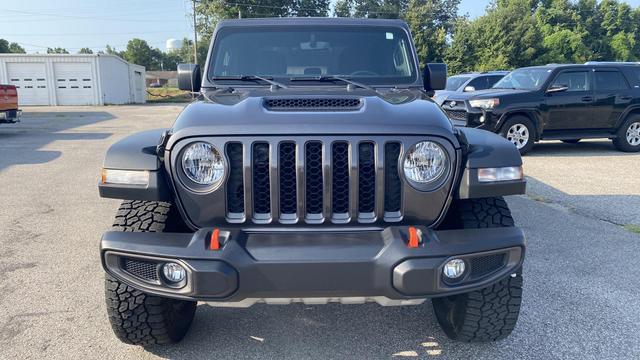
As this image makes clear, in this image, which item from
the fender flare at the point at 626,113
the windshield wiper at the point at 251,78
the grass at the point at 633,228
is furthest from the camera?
the fender flare at the point at 626,113

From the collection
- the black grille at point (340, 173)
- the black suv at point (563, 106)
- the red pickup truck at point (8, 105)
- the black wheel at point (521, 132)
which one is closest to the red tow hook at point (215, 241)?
the black grille at point (340, 173)

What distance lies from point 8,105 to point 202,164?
1256 cm

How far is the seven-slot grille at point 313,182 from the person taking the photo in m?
2.21

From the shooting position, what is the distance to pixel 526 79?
32.2 feet

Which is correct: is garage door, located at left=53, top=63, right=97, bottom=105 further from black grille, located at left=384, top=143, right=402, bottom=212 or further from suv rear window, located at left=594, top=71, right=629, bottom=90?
black grille, located at left=384, top=143, right=402, bottom=212

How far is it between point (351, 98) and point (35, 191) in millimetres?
5819

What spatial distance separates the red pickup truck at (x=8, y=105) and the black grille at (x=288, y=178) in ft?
41.0

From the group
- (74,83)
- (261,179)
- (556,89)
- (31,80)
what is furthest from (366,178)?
(31,80)

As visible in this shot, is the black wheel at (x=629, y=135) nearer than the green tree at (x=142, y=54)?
Yes

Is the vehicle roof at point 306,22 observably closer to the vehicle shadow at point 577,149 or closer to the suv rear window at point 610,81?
the vehicle shadow at point 577,149

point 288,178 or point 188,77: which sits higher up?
point 188,77

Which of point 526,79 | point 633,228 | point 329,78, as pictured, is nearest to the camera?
point 329,78

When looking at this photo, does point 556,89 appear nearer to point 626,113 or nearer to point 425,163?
point 626,113


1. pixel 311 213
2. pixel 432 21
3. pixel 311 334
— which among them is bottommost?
pixel 311 334
